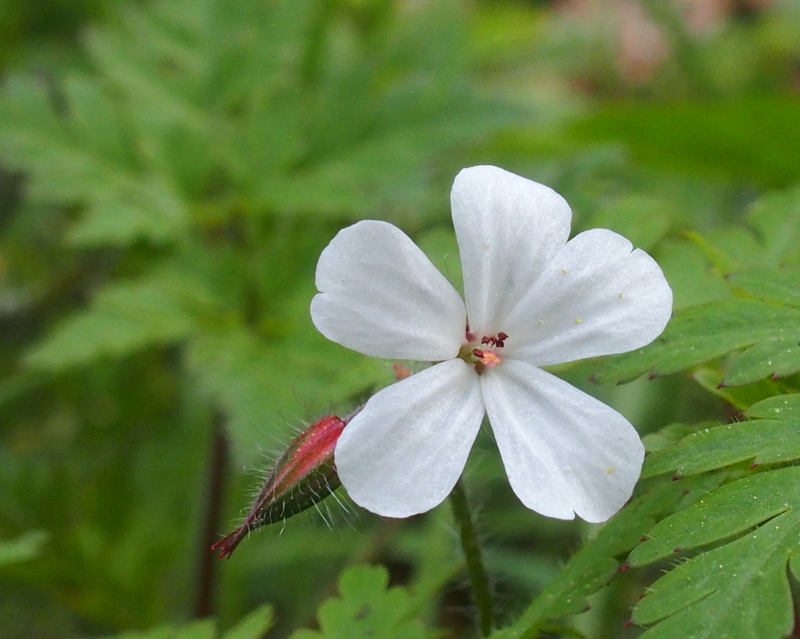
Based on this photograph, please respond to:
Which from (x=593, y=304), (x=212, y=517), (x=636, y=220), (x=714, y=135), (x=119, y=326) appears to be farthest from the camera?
(x=714, y=135)

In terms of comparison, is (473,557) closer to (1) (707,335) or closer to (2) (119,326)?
(1) (707,335)

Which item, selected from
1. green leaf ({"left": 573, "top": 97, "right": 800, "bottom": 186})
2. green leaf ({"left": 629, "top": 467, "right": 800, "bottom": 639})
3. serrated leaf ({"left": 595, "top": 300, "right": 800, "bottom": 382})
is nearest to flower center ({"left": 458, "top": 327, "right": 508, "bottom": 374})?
serrated leaf ({"left": 595, "top": 300, "right": 800, "bottom": 382})

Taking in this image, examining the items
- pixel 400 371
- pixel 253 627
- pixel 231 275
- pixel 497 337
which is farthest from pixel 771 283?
pixel 231 275

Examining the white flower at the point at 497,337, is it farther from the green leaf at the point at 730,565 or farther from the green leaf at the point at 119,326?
the green leaf at the point at 119,326

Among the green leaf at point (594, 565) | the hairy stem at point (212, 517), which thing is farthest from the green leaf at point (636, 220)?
the hairy stem at point (212, 517)

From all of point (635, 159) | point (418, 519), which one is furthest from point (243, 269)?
point (635, 159)

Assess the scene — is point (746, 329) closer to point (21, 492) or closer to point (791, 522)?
point (791, 522)
